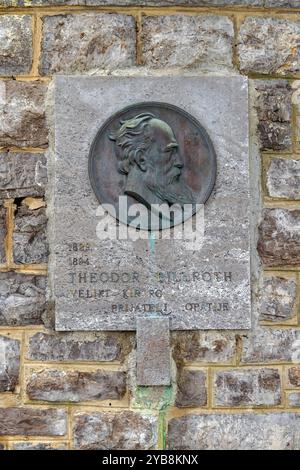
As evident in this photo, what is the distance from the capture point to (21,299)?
168 inches

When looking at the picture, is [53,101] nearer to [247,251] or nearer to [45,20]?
[45,20]

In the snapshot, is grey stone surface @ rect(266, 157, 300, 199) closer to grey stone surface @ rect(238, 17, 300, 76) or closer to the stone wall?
the stone wall

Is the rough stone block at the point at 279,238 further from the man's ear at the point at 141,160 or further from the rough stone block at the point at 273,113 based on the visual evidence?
the man's ear at the point at 141,160

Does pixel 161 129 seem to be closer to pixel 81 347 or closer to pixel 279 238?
pixel 279 238

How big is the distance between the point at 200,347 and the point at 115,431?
1.94ft

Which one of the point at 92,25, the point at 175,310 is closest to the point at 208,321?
the point at 175,310

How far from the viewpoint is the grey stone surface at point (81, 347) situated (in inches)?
167

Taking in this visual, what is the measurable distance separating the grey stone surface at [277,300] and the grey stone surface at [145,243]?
10 cm

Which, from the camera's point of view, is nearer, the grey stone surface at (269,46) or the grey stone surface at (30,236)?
the grey stone surface at (30,236)

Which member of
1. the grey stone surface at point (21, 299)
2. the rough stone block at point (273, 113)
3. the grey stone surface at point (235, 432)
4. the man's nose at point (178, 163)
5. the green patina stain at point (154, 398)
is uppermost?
the rough stone block at point (273, 113)

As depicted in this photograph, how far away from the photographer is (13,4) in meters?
4.34

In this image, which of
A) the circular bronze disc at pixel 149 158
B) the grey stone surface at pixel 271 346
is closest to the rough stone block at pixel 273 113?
the circular bronze disc at pixel 149 158

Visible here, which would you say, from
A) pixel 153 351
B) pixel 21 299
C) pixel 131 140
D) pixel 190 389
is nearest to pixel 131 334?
pixel 153 351

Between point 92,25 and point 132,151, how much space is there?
70 cm
